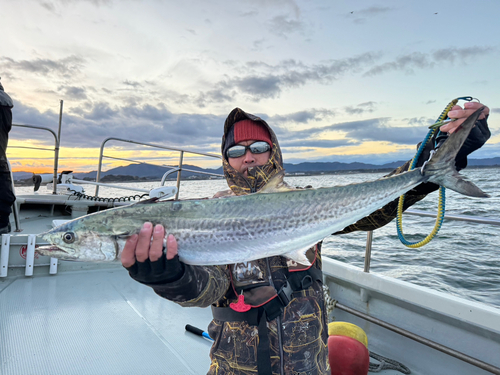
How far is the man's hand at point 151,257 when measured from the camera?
5.67ft

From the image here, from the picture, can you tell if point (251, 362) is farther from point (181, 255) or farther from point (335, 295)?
point (335, 295)

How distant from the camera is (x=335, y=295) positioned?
13.8ft

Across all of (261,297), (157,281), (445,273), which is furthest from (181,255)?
(445,273)

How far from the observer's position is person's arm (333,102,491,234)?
1.95 meters

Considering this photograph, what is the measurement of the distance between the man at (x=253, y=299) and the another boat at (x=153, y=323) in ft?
4.56

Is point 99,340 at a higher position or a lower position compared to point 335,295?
lower

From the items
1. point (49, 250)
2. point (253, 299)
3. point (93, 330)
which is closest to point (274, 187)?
point (253, 299)

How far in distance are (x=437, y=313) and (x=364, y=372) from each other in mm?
1007

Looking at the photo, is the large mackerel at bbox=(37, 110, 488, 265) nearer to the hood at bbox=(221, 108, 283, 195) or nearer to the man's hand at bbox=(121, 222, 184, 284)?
the man's hand at bbox=(121, 222, 184, 284)

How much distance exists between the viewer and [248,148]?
2.52 metres

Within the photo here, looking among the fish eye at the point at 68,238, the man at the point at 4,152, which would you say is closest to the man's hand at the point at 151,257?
the fish eye at the point at 68,238

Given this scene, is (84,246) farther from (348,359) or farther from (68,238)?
(348,359)

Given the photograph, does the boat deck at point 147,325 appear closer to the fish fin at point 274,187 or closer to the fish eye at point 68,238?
the fish eye at point 68,238

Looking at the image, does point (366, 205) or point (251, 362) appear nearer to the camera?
point (251, 362)
